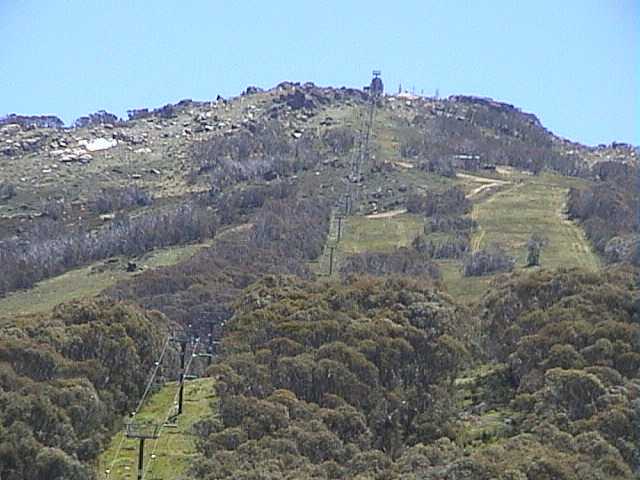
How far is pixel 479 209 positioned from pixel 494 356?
6902 centimetres

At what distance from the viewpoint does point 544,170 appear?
155250 millimetres

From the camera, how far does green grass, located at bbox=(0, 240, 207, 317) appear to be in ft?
313

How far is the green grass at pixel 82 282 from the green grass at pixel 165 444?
44.0 meters

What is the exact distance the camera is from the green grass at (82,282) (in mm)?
95287

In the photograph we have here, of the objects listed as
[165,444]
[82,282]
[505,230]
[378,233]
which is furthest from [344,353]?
[378,233]

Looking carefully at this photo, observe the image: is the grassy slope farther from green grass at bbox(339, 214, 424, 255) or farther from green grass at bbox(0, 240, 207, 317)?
green grass at bbox(0, 240, 207, 317)

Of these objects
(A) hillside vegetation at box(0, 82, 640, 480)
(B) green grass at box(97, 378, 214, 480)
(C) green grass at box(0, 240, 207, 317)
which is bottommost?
(C) green grass at box(0, 240, 207, 317)

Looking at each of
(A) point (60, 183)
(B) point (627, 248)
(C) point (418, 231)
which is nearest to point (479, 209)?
(C) point (418, 231)

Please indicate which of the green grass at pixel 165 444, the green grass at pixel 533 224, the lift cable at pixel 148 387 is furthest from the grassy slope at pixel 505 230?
the green grass at pixel 165 444

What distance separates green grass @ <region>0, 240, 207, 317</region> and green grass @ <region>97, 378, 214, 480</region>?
44.0 metres

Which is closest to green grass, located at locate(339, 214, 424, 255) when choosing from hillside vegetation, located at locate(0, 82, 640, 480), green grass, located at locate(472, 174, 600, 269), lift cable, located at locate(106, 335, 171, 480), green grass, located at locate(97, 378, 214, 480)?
hillside vegetation, located at locate(0, 82, 640, 480)

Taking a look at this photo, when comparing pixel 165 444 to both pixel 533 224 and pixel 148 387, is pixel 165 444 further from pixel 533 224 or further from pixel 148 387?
pixel 533 224

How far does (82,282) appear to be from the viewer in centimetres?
10231

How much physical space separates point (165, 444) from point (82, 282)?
61.5 m
